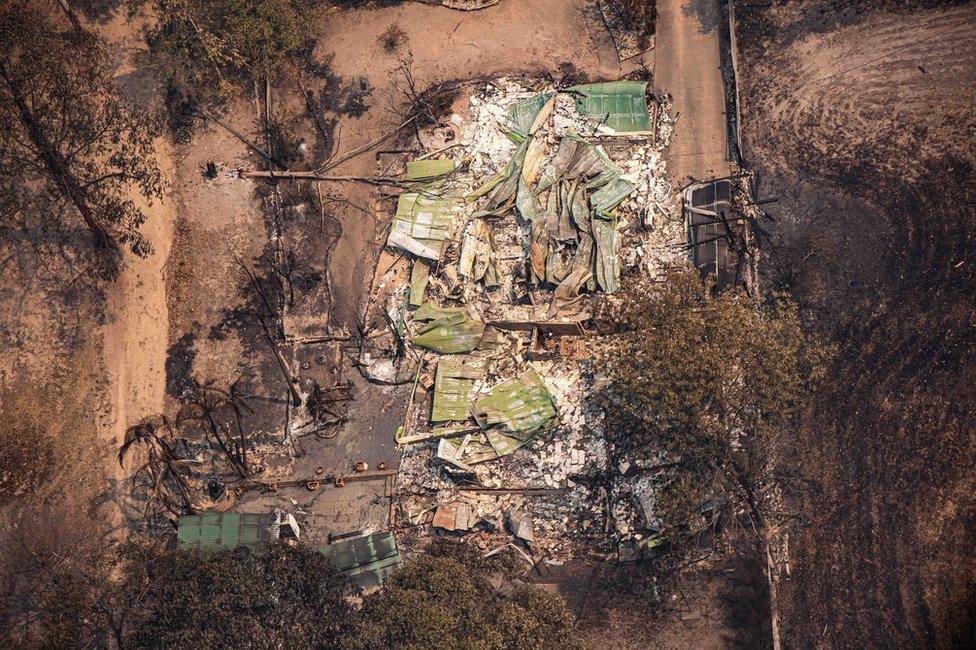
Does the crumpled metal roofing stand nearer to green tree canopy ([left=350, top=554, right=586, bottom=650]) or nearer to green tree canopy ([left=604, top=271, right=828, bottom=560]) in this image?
green tree canopy ([left=604, top=271, right=828, bottom=560])

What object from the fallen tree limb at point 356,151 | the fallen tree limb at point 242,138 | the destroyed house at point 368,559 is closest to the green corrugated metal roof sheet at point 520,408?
the destroyed house at point 368,559

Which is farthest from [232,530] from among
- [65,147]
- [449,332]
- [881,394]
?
[881,394]

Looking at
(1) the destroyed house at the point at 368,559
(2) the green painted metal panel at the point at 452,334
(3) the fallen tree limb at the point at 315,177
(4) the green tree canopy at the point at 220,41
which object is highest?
(4) the green tree canopy at the point at 220,41

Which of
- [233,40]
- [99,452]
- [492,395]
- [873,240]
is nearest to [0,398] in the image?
[99,452]

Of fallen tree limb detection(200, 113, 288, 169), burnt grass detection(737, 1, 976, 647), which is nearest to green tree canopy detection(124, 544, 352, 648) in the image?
burnt grass detection(737, 1, 976, 647)

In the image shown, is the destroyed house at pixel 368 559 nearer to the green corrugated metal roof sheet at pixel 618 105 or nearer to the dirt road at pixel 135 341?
the dirt road at pixel 135 341

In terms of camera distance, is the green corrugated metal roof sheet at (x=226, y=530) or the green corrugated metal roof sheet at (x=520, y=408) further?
the green corrugated metal roof sheet at (x=226, y=530)
